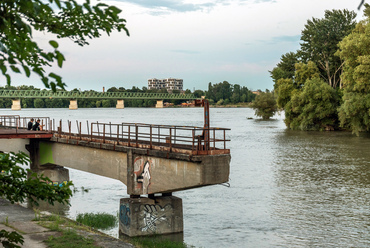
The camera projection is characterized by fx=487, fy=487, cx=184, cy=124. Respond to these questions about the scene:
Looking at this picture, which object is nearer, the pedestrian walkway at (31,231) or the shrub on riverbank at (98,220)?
the pedestrian walkway at (31,231)

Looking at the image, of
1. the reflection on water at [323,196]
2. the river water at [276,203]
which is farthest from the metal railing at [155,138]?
the reflection on water at [323,196]

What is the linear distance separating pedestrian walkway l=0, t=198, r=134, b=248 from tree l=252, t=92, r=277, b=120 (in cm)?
11058

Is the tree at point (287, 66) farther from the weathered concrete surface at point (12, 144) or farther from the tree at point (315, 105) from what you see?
the weathered concrete surface at point (12, 144)

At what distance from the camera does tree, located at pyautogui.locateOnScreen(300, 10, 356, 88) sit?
87.0 metres

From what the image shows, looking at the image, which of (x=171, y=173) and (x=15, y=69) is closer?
(x=15, y=69)

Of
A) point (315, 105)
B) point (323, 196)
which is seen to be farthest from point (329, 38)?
point (323, 196)

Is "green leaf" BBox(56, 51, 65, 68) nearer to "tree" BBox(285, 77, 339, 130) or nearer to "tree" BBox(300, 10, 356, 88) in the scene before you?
"tree" BBox(285, 77, 339, 130)

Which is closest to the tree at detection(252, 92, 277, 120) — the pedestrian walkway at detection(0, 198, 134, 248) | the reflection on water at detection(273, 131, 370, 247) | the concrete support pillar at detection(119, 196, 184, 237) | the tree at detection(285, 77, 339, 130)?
the tree at detection(285, 77, 339, 130)

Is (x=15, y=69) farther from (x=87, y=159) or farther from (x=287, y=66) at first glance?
(x=287, y=66)

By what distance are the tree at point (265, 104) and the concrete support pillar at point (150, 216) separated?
108352 mm

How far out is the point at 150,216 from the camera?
2077 centimetres

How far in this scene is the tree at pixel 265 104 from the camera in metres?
128

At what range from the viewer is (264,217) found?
25547 millimetres

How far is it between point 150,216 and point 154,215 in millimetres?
175
